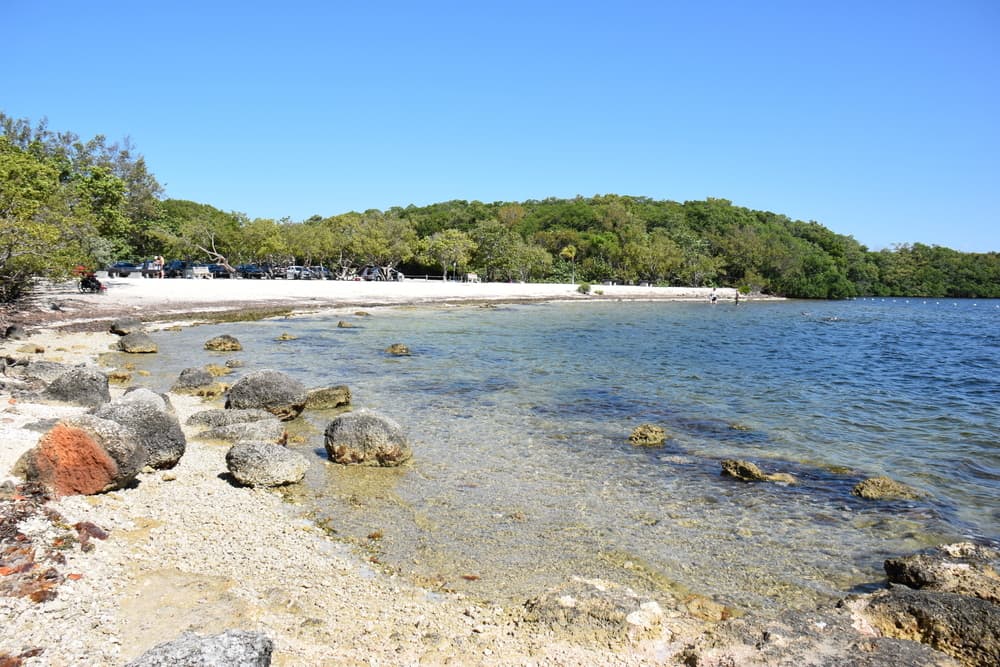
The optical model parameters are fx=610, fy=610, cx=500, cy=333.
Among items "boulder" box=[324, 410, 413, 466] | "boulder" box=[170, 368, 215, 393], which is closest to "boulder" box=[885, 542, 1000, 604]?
"boulder" box=[324, 410, 413, 466]

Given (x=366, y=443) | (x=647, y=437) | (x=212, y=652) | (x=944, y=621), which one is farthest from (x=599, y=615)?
(x=647, y=437)

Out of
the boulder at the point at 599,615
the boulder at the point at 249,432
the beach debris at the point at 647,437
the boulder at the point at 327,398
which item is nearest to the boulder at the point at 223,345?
the boulder at the point at 327,398

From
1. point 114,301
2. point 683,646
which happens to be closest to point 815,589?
point 683,646

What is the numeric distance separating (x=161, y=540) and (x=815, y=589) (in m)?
7.60

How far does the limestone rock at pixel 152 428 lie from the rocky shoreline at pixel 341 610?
1535mm

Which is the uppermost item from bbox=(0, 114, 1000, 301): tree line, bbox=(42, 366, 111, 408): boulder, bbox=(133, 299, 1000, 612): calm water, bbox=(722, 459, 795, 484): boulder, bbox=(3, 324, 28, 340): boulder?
bbox=(0, 114, 1000, 301): tree line

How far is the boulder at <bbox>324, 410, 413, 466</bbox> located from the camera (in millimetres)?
10945

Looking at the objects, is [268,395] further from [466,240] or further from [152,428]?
[466,240]

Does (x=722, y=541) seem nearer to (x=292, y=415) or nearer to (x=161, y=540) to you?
(x=161, y=540)

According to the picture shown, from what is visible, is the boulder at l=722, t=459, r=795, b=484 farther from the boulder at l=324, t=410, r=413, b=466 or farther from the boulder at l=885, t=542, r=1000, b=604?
the boulder at l=324, t=410, r=413, b=466

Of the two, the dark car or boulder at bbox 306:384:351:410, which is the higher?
the dark car

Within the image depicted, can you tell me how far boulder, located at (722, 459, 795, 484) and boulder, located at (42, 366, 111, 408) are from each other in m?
12.8

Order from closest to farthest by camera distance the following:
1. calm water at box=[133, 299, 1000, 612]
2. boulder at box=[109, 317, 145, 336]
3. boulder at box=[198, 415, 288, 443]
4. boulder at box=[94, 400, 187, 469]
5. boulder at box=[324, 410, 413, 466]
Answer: calm water at box=[133, 299, 1000, 612], boulder at box=[94, 400, 187, 469], boulder at box=[324, 410, 413, 466], boulder at box=[198, 415, 288, 443], boulder at box=[109, 317, 145, 336]

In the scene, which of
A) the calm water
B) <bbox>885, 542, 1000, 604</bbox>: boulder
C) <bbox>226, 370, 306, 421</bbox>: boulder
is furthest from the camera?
<bbox>226, 370, 306, 421</bbox>: boulder
